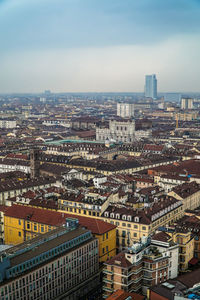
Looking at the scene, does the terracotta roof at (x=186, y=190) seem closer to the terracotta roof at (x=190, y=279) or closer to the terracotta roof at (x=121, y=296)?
the terracotta roof at (x=190, y=279)

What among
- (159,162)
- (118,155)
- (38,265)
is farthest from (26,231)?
(118,155)

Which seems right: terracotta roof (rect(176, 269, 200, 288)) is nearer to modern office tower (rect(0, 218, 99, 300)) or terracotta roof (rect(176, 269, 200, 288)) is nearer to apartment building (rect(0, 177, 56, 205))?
modern office tower (rect(0, 218, 99, 300))

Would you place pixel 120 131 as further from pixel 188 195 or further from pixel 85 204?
pixel 85 204

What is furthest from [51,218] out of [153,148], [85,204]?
[153,148]

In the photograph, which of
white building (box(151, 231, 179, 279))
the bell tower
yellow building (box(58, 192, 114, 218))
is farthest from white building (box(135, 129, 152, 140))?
white building (box(151, 231, 179, 279))

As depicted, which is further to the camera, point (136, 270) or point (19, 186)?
point (19, 186)

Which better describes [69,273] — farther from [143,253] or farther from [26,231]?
[26,231]

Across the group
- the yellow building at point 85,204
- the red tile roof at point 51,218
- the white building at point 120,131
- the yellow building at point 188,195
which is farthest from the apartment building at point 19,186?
the white building at point 120,131
